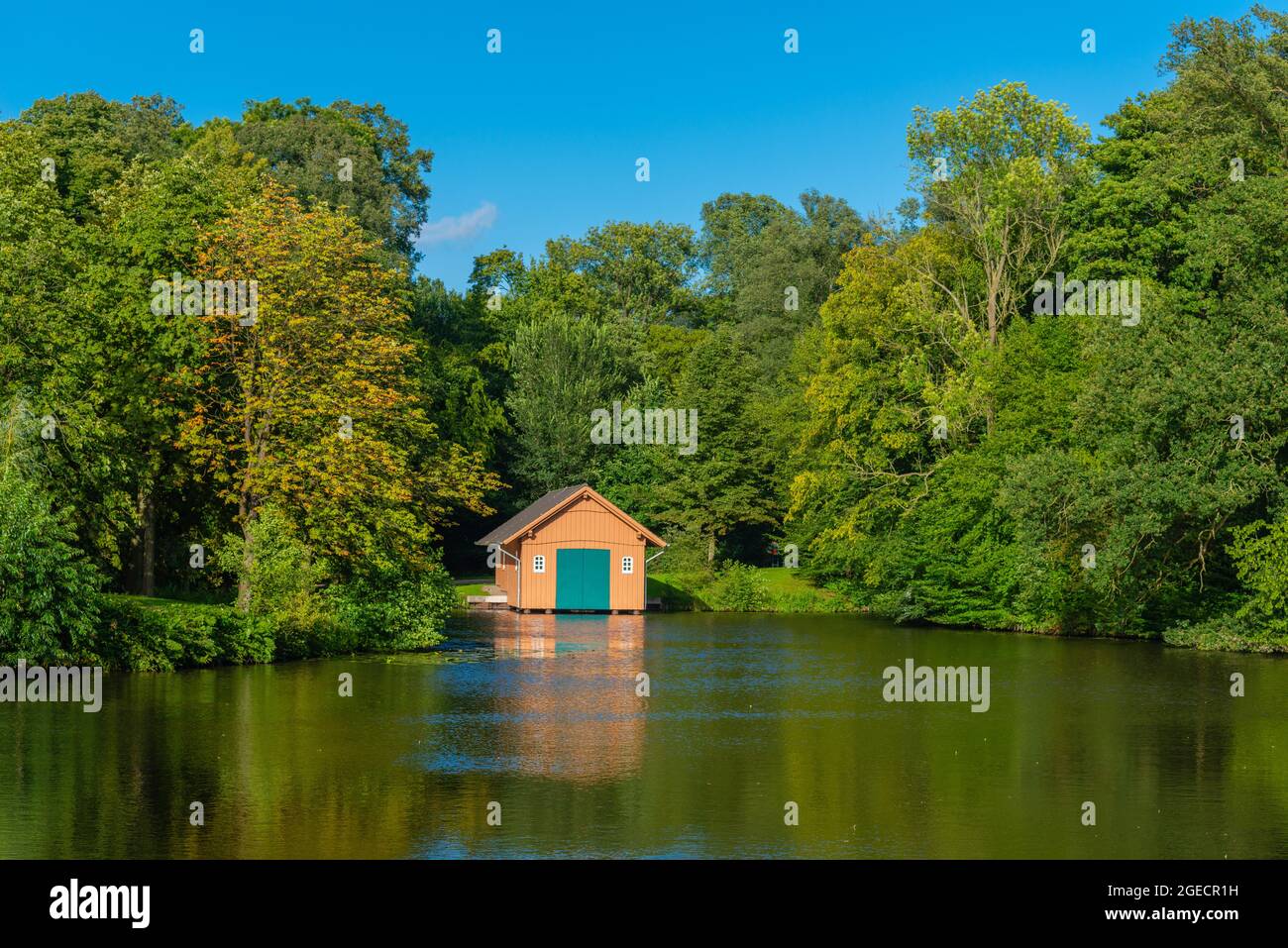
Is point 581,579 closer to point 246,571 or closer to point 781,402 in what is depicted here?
point 781,402

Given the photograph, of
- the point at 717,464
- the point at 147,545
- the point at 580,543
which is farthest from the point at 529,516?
the point at 147,545

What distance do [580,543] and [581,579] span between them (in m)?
1.52

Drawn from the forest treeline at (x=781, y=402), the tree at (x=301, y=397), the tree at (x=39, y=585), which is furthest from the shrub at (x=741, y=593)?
the tree at (x=39, y=585)

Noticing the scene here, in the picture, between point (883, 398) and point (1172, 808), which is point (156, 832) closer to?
point (1172, 808)

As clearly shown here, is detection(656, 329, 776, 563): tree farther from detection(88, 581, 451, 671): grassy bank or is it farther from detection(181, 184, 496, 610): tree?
detection(181, 184, 496, 610): tree

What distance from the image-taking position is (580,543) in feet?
188

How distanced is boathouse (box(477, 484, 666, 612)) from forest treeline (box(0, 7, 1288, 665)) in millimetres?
5749

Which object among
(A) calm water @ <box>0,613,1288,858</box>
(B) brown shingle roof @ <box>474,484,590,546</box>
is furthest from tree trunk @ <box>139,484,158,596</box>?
(B) brown shingle roof @ <box>474,484,590,546</box>

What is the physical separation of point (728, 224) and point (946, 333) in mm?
64548

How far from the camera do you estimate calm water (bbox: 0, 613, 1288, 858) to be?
16.0 meters

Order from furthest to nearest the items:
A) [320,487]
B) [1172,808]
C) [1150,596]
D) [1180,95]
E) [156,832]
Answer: [1180,95]
[1150,596]
[320,487]
[1172,808]
[156,832]

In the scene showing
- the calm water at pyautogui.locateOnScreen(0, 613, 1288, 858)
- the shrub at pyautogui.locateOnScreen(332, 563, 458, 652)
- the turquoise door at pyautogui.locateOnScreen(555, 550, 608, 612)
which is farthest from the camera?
the turquoise door at pyautogui.locateOnScreen(555, 550, 608, 612)

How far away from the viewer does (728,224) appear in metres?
121
